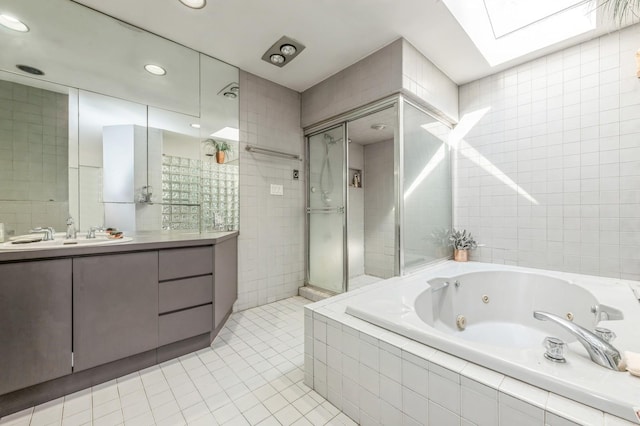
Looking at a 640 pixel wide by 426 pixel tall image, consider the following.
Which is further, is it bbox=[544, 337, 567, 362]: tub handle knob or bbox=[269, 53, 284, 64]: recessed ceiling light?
bbox=[269, 53, 284, 64]: recessed ceiling light

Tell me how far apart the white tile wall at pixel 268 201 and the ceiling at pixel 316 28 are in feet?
1.43

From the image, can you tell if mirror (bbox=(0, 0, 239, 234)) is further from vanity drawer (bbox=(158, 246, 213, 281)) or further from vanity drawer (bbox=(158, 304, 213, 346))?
vanity drawer (bbox=(158, 304, 213, 346))

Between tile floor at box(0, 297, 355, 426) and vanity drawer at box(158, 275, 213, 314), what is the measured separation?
0.36m

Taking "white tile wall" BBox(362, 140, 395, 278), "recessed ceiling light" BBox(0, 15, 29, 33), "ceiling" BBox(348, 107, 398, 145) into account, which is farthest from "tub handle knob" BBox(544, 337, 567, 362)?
"recessed ceiling light" BBox(0, 15, 29, 33)

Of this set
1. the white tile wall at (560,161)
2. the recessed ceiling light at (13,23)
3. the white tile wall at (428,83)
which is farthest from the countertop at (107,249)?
the white tile wall at (560,161)

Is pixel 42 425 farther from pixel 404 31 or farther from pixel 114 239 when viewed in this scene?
pixel 404 31

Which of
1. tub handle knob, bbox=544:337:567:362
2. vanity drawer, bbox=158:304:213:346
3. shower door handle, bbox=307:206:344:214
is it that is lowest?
vanity drawer, bbox=158:304:213:346

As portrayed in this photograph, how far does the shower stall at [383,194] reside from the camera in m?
2.14

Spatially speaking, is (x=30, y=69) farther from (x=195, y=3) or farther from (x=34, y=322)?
(x=34, y=322)

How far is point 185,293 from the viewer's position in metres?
1.67

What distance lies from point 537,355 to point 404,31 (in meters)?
2.13

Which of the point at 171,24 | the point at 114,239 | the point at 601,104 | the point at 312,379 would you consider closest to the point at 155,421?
the point at 312,379

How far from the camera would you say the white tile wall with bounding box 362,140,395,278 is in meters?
3.44

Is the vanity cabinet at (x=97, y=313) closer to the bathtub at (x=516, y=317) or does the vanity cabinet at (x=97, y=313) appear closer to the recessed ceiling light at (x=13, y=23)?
the bathtub at (x=516, y=317)
